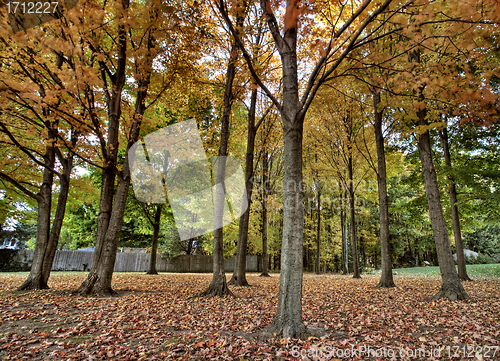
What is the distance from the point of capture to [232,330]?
3.92 m

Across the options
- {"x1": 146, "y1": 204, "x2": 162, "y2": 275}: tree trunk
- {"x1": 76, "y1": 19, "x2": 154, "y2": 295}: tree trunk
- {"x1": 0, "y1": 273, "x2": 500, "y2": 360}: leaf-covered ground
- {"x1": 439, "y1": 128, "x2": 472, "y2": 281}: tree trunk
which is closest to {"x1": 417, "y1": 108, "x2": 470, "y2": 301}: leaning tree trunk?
{"x1": 0, "y1": 273, "x2": 500, "y2": 360}: leaf-covered ground

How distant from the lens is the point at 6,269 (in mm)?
18094

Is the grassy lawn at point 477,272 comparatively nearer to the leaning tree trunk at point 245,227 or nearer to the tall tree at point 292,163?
the leaning tree trunk at point 245,227

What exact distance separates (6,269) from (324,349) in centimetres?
2395

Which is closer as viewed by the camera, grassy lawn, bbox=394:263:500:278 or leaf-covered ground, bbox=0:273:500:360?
leaf-covered ground, bbox=0:273:500:360

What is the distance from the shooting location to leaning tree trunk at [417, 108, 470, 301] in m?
5.98

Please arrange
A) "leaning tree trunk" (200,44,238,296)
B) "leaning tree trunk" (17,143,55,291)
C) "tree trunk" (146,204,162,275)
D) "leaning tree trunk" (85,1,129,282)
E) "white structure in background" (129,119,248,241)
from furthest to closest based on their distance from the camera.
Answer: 1. "tree trunk" (146,204,162,275)
2. "white structure in background" (129,119,248,241)
3. "leaning tree trunk" (17,143,55,291)
4. "leaning tree trunk" (85,1,129,282)
5. "leaning tree trunk" (200,44,238,296)

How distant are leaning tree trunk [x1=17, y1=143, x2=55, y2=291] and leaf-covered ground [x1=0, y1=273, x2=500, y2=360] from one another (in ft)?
5.01

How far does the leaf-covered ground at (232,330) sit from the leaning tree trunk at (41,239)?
1527 mm

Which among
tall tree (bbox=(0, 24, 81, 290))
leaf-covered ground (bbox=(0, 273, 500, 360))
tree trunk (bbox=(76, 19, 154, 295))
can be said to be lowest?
leaf-covered ground (bbox=(0, 273, 500, 360))

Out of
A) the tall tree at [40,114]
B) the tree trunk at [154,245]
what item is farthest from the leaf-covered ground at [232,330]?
the tree trunk at [154,245]

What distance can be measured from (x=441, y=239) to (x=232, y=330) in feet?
18.5

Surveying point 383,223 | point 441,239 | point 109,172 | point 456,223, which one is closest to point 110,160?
point 109,172

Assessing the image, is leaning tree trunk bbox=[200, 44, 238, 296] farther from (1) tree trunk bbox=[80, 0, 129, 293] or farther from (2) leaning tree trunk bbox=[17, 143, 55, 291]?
(2) leaning tree trunk bbox=[17, 143, 55, 291]
